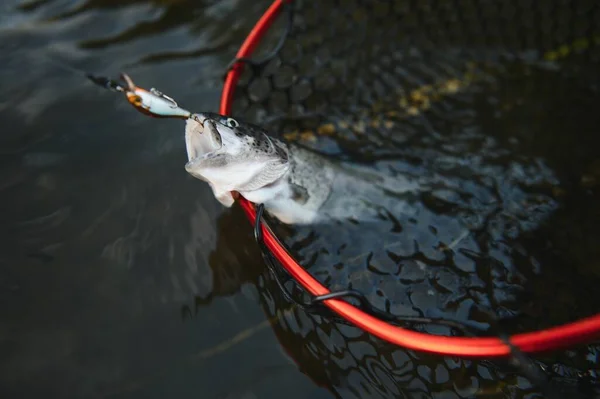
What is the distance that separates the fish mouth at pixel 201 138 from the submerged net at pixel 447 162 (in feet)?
1.64

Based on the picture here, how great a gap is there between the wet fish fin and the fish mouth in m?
0.43

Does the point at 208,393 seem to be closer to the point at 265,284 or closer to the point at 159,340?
the point at 159,340

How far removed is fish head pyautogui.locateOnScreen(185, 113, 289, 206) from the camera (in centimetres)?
149

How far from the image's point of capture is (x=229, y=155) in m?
1.56

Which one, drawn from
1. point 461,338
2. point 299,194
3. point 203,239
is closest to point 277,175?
point 299,194

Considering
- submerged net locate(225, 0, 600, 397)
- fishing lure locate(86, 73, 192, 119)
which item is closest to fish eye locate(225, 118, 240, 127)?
fishing lure locate(86, 73, 192, 119)

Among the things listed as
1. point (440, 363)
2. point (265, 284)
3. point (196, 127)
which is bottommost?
point (440, 363)

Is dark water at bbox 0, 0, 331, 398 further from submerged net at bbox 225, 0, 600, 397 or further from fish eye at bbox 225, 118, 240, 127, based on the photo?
fish eye at bbox 225, 118, 240, 127

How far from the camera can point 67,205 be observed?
204 centimetres

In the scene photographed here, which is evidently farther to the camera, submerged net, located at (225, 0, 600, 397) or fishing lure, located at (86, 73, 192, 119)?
submerged net, located at (225, 0, 600, 397)

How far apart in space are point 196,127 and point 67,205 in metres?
0.89

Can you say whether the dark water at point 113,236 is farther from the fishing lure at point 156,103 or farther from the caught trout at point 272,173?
the fishing lure at point 156,103

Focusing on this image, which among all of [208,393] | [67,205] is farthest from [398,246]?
[67,205]

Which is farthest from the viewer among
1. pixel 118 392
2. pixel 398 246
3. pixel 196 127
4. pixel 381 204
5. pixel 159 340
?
pixel 381 204
